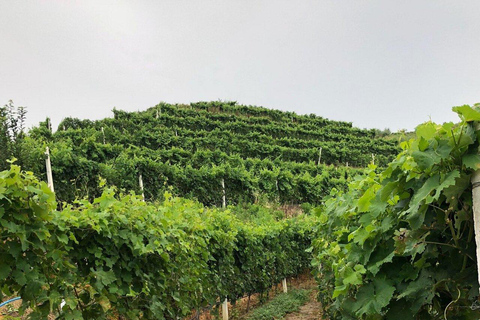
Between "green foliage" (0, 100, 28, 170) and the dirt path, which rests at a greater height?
"green foliage" (0, 100, 28, 170)

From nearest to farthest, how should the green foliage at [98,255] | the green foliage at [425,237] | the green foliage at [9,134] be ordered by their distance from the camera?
1. the green foliage at [425,237]
2. the green foliage at [98,255]
3. the green foliage at [9,134]

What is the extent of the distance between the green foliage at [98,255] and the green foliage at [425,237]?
199 cm

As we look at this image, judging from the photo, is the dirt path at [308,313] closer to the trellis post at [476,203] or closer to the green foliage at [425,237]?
the green foliage at [425,237]

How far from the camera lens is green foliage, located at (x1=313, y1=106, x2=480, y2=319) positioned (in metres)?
1.31

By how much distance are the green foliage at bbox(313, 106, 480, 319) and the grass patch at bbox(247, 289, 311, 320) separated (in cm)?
561

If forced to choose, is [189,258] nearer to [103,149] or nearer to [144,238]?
[144,238]

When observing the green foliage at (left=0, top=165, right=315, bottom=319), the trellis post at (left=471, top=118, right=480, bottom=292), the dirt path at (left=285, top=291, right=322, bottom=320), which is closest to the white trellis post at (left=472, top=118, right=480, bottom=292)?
the trellis post at (left=471, top=118, right=480, bottom=292)

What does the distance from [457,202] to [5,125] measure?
800 cm

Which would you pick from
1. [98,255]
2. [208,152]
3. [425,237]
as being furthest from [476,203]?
[208,152]

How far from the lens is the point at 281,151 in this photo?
74.3 feet

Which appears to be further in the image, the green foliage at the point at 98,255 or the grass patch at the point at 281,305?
the grass patch at the point at 281,305

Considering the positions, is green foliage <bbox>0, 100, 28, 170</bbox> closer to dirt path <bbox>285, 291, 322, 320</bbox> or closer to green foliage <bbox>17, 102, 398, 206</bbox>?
green foliage <bbox>17, 102, 398, 206</bbox>

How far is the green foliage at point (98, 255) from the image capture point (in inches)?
88.9

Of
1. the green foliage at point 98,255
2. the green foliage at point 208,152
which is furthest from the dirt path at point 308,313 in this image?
the green foliage at point 208,152
